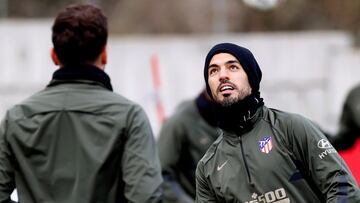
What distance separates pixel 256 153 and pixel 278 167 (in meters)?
0.14

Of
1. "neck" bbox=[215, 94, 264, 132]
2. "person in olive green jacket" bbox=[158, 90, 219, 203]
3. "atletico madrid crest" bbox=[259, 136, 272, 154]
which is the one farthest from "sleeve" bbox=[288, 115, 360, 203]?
"person in olive green jacket" bbox=[158, 90, 219, 203]

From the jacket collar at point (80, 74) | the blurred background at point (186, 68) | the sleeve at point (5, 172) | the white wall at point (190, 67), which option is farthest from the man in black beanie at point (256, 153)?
the white wall at point (190, 67)

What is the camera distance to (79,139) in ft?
16.3

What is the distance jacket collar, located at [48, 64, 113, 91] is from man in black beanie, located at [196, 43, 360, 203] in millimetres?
561

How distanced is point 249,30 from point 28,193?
28.5 metres

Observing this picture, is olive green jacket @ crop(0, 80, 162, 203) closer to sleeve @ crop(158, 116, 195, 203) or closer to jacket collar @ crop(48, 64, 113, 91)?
jacket collar @ crop(48, 64, 113, 91)

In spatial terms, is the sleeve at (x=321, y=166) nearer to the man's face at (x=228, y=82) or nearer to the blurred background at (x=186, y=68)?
the man's face at (x=228, y=82)

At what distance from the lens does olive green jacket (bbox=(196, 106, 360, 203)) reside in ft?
15.4

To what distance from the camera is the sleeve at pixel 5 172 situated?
496 centimetres

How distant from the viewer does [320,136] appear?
477cm

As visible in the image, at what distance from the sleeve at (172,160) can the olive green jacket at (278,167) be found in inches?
112

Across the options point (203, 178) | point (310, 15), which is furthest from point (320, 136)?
point (310, 15)

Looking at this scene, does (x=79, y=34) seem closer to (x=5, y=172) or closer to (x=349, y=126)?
(x=5, y=172)

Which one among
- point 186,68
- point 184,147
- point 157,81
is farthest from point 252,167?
point 186,68
